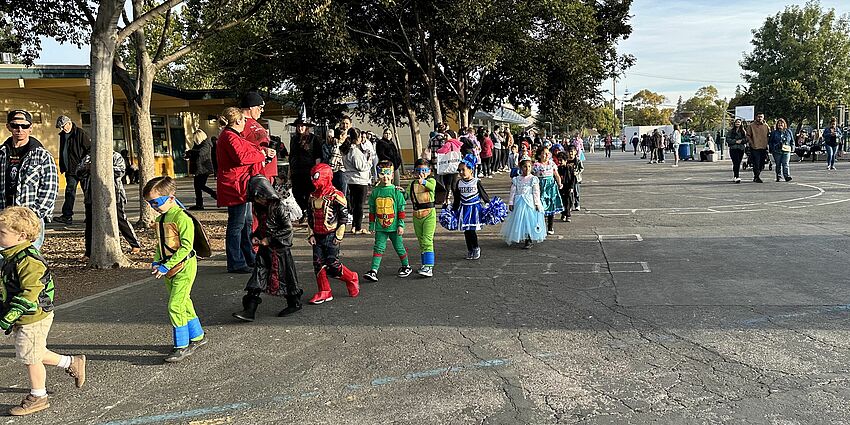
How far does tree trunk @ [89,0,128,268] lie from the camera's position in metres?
8.09

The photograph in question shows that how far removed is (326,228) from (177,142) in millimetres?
27379

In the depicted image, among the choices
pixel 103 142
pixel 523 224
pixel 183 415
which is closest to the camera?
pixel 183 415

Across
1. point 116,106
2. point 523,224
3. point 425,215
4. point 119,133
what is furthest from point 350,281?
point 119,133

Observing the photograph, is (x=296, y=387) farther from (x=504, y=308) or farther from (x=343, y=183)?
(x=343, y=183)

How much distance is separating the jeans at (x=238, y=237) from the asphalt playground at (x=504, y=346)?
24 centimetres

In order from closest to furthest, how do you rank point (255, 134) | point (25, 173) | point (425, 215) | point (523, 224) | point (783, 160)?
1. point (25, 173)
2. point (255, 134)
3. point (425, 215)
4. point (523, 224)
5. point (783, 160)

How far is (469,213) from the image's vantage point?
8.60 meters

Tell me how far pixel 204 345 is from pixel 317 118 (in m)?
26.1

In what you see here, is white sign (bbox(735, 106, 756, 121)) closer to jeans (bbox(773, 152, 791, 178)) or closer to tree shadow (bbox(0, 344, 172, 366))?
jeans (bbox(773, 152, 791, 178))

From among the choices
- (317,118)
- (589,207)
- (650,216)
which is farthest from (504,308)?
(317,118)

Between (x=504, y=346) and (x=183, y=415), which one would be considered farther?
(x=504, y=346)

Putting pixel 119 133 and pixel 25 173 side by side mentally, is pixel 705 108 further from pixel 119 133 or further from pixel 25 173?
pixel 25 173

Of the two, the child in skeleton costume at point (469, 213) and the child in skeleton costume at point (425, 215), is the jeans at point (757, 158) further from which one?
the child in skeleton costume at point (425, 215)

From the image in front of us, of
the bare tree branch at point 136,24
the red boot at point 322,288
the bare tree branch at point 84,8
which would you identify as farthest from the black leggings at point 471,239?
the bare tree branch at point 84,8
